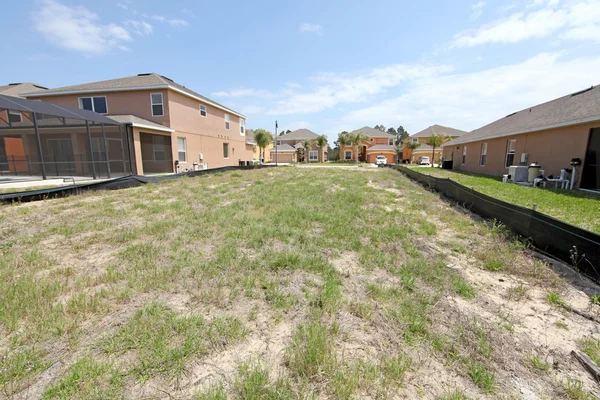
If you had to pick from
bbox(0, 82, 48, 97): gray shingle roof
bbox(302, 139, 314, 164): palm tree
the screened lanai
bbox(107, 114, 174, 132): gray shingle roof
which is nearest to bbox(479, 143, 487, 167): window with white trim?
bbox(107, 114, 174, 132): gray shingle roof

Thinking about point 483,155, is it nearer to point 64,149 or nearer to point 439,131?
point 64,149

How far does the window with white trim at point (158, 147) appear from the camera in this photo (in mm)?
18266

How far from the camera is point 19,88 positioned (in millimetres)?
21172

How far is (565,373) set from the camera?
1.99m

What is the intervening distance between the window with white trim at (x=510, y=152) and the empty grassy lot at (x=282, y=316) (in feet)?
43.8

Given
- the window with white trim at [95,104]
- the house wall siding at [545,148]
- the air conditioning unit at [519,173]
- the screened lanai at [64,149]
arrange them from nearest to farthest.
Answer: the house wall siding at [545,148] < the air conditioning unit at [519,173] < the screened lanai at [64,149] < the window with white trim at [95,104]

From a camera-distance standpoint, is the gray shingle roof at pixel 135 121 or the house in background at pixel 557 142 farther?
the gray shingle roof at pixel 135 121

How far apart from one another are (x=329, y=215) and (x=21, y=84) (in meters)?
31.8

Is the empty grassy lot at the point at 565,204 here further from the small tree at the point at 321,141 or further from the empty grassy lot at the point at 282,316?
the small tree at the point at 321,141

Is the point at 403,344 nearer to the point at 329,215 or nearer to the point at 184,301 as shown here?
the point at 184,301

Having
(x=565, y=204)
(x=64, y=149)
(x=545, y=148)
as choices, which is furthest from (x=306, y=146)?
(x=565, y=204)

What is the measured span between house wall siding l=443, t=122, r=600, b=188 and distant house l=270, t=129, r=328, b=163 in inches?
1230

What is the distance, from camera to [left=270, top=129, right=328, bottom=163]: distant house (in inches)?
1884

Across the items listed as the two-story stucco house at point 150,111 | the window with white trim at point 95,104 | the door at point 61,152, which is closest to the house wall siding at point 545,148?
the two-story stucco house at point 150,111
